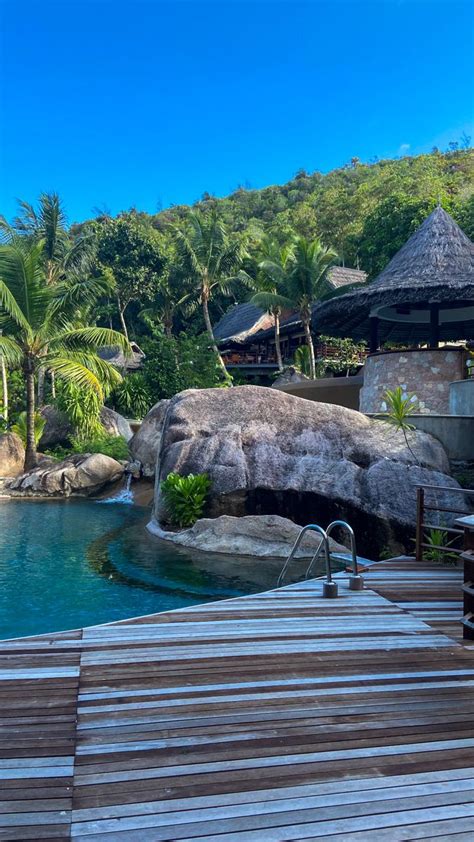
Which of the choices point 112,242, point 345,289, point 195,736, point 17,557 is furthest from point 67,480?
point 112,242

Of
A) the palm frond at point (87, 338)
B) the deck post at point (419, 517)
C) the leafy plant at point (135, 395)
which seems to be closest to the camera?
the deck post at point (419, 517)

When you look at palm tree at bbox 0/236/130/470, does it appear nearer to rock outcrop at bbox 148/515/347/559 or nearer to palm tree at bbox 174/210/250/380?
rock outcrop at bbox 148/515/347/559

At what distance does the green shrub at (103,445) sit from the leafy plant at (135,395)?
4.64 metres

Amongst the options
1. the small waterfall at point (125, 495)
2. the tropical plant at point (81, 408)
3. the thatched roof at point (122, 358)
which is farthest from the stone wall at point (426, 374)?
the thatched roof at point (122, 358)

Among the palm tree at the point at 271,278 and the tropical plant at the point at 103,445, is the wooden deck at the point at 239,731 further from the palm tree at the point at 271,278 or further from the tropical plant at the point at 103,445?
the palm tree at the point at 271,278

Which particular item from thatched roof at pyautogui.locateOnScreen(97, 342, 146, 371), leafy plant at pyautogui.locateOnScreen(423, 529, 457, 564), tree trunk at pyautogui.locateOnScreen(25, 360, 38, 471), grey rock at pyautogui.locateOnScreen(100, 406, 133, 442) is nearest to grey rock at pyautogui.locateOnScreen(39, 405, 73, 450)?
grey rock at pyautogui.locateOnScreen(100, 406, 133, 442)

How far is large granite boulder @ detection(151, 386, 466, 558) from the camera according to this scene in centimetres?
1123

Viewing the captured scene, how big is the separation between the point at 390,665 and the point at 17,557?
30.7 feet

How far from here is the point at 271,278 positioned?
29641mm

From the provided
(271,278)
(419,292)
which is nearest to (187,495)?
(419,292)

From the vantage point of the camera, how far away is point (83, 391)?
914 inches

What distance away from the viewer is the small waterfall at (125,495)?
19.0 m

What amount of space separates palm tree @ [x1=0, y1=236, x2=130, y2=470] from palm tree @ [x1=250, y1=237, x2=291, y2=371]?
9167 mm

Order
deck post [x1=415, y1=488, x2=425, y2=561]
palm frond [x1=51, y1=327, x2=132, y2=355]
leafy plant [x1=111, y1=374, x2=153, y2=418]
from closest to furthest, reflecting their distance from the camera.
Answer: deck post [x1=415, y1=488, x2=425, y2=561]
palm frond [x1=51, y1=327, x2=132, y2=355]
leafy plant [x1=111, y1=374, x2=153, y2=418]
